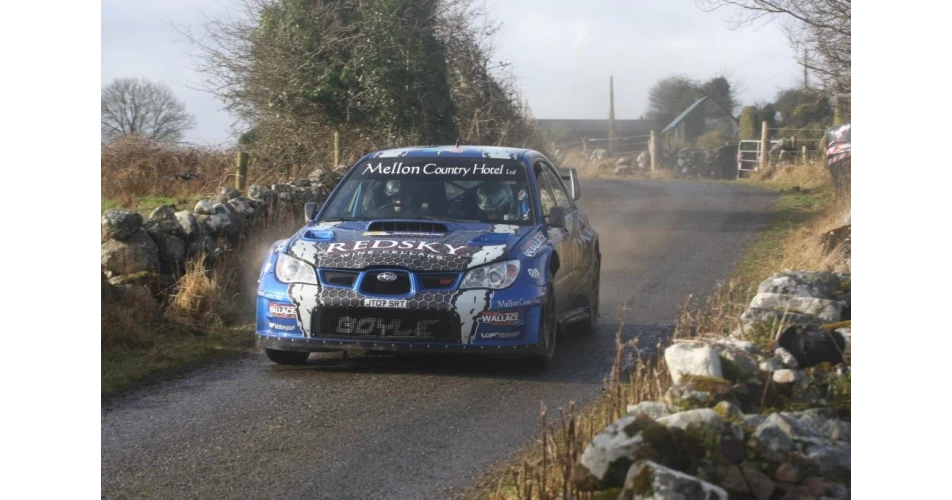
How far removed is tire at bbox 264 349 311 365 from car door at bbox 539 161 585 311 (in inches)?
80.6

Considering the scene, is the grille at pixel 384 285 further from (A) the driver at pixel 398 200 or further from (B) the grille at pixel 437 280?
(A) the driver at pixel 398 200

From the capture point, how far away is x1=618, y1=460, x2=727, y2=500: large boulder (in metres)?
3.91

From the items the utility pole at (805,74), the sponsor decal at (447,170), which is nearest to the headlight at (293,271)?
the sponsor decal at (447,170)

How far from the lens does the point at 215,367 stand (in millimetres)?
8570

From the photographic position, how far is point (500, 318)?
771cm

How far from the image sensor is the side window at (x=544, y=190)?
9469 mm

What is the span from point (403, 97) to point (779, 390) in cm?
1604

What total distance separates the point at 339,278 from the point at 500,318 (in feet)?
3.83

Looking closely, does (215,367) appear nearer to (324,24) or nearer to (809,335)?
(809,335)

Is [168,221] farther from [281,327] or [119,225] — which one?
[281,327]

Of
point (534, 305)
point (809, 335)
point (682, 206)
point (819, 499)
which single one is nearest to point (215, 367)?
point (534, 305)

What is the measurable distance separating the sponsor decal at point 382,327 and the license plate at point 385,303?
0.34 ft

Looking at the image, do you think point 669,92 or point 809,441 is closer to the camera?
point 809,441

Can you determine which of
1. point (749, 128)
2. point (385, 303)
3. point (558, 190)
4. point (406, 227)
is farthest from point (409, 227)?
point (749, 128)
